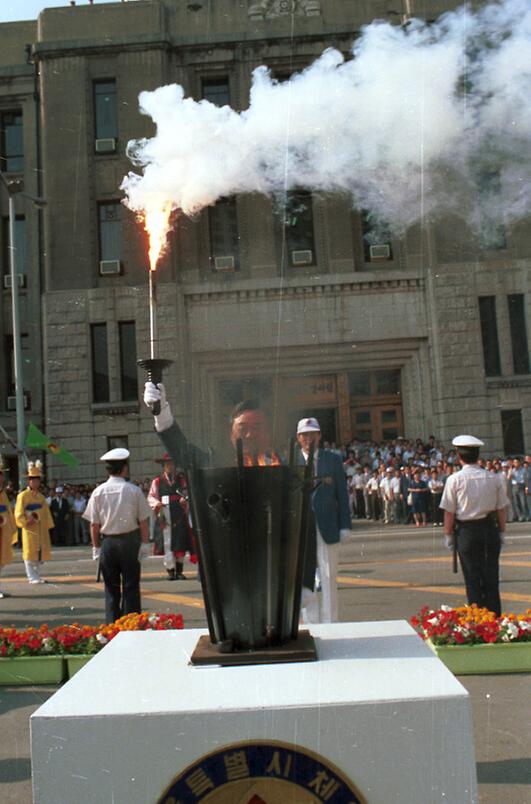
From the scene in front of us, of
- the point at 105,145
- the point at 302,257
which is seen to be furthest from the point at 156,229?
the point at 302,257

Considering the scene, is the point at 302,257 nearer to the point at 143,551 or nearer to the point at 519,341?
the point at 519,341

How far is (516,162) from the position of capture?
1089cm

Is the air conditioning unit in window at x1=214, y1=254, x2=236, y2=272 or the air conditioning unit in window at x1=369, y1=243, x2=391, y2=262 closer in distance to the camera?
the air conditioning unit in window at x1=214, y1=254, x2=236, y2=272

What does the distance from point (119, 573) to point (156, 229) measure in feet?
11.0

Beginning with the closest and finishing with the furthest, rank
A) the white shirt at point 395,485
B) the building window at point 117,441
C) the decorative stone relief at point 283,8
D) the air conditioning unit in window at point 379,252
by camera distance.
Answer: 1. the decorative stone relief at point 283,8
2. the white shirt at point 395,485
3. the air conditioning unit in window at point 379,252
4. the building window at point 117,441

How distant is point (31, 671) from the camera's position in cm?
576

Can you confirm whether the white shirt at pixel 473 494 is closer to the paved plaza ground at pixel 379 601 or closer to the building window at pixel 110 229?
the paved plaza ground at pixel 379 601

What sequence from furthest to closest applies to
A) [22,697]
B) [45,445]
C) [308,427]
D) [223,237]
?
[45,445], [223,237], [308,427], [22,697]

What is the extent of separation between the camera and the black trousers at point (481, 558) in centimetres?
623

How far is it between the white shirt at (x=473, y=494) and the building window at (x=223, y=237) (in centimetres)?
1014

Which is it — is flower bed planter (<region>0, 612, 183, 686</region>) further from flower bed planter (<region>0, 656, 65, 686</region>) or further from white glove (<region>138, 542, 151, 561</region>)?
white glove (<region>138, 542, 151, 561</region>)

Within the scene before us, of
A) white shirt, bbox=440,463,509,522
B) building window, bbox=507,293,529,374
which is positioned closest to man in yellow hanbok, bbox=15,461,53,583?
white shirt, bbox=440,463,509,522

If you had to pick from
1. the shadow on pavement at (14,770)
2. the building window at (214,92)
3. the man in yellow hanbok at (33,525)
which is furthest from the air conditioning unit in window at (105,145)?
the shadow on pavement at (14,770)

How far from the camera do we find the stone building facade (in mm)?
19625
